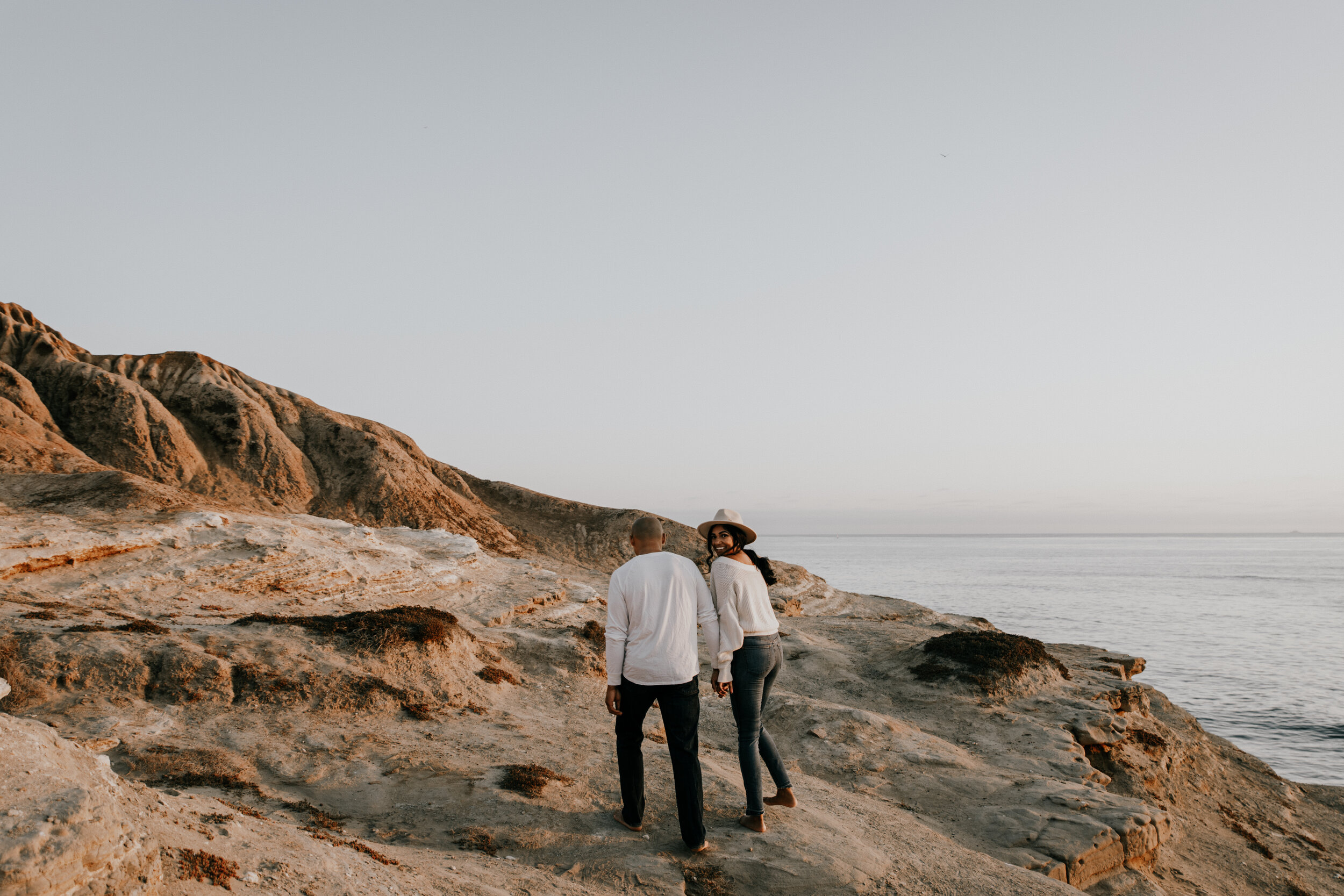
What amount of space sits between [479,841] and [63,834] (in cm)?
314

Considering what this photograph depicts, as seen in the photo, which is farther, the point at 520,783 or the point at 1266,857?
the point at 1266,857

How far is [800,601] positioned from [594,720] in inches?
843

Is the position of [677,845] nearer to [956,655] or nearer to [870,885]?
[870,885]

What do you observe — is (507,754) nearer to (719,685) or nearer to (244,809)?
(244,809)

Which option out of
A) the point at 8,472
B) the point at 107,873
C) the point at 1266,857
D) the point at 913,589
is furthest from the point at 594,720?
the point at 913,589

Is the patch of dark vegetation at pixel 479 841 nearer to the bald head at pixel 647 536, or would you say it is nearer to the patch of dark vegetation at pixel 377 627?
the bald head at pixel 647 536

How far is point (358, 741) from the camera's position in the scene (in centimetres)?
791

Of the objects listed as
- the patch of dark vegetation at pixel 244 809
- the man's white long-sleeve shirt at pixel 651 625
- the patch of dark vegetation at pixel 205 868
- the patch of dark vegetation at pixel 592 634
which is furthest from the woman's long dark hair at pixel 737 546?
the patch of dark vegetation at pixel 592 634

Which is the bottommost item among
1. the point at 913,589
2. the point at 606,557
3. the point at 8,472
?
the point at 913,589

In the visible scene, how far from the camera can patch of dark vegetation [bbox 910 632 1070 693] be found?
13898 millimetres

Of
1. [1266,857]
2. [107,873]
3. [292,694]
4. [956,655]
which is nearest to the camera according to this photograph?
[107,873]

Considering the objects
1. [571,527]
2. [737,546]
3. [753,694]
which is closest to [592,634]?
[753,694]

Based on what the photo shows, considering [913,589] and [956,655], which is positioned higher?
[956,655]

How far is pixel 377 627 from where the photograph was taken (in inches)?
425
